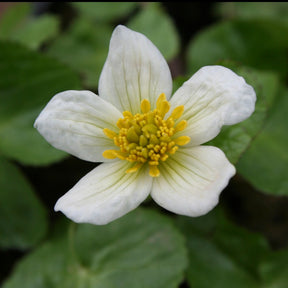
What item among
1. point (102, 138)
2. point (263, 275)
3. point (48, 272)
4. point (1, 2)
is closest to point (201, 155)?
point (102, 138)

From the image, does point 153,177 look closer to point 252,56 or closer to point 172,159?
point 172,159

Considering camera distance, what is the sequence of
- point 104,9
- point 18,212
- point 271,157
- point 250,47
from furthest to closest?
1. point 104,9
2. point 250,47
3. point 18,212
4. point 271,157

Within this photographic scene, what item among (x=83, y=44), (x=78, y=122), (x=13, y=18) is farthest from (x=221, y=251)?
(x=13, y=18)

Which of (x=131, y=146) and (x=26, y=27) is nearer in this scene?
(x=131, y=146)

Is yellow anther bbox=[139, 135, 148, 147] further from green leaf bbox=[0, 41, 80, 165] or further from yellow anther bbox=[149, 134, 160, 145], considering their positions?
green leaf bbox=[0, 41, 80, 165]

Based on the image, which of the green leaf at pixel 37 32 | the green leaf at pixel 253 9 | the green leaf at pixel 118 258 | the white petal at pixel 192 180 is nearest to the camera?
the white petal at pixel 192 180

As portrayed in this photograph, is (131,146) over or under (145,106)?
under

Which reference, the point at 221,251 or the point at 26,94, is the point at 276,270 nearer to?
the point at 221,251

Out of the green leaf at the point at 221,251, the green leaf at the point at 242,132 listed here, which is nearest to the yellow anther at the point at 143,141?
the green leaf at the point at 242,132

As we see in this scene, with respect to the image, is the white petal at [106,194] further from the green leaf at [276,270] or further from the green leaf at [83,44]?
the green leaf at [83,44]
